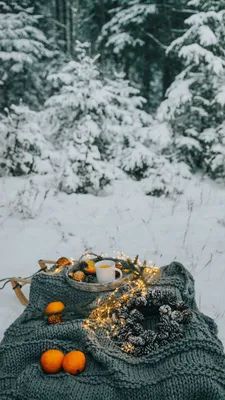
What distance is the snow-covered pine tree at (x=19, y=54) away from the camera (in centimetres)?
985

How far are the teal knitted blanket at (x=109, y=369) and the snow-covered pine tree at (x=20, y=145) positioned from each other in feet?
14.8

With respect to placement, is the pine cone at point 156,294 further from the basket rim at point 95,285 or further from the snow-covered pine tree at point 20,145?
the snow-covered pine tree at point 20,145

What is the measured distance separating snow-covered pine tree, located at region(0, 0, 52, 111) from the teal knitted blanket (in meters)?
9.01

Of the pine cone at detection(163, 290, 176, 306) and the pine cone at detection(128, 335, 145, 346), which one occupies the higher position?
the pine cone at detection(163, 290, 176, 306)

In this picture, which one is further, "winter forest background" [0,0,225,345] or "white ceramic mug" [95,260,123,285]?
"winter forest background" [0,0,225,345]

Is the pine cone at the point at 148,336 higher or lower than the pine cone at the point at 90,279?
higher

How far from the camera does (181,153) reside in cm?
749

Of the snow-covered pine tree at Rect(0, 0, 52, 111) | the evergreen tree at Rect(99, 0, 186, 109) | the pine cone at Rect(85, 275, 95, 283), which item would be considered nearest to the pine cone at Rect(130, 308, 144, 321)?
the pine cone at Rect(85, 275, 95, 283)

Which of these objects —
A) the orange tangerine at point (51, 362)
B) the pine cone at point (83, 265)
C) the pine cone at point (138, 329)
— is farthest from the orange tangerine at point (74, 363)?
the pine cone at point (83, 265)

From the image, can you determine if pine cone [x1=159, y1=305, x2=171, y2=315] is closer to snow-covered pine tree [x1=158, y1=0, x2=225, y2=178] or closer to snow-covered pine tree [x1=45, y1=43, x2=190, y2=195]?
snow-covered pine tree [x1=45, y1=43, x2=190, y2=195]

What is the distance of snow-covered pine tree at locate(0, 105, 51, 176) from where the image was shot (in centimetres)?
628

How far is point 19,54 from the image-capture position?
9.86 m

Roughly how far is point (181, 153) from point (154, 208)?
8.19ft

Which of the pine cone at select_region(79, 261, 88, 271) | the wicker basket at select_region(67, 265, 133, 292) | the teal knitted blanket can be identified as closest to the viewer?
the teal knitted blanket
